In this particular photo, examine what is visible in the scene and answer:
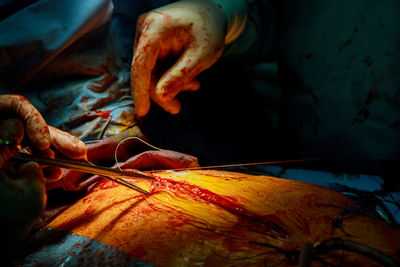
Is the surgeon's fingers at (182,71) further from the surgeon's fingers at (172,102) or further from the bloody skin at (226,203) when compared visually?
the bloody skin at (226,203)

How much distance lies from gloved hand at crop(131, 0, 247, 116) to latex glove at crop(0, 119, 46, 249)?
46.6 inches

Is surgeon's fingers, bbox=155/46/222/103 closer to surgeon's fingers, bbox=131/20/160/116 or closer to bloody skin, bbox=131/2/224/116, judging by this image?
bloody skin, bbox=131/2/224/116

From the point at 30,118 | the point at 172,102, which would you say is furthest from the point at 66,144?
the point at 172,102

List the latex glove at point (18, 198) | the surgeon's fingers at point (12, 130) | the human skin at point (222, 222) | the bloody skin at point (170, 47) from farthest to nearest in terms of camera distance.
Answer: the bloody skin at point (170, 47) < the surgeon's fingers at point (12, 130) < the human skin at point (222, 222) < the latex glove at point (18, 198)

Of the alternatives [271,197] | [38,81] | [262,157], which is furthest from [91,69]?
[262,157]

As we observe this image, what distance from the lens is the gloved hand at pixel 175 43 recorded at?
5.95 feet

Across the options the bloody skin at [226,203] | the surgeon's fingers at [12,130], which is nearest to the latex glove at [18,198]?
the surgeon's fingers at [12,130]

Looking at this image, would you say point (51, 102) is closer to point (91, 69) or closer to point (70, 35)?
point (91, 69)

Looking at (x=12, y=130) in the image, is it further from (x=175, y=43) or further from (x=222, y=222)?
(x=175, y=43)

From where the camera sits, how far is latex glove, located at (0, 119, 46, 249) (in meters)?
0.75

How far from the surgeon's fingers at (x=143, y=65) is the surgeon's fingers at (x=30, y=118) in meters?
0.84

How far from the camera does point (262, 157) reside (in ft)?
9.53

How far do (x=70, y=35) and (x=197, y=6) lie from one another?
1.09 meters

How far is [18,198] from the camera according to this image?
30.7 inches
